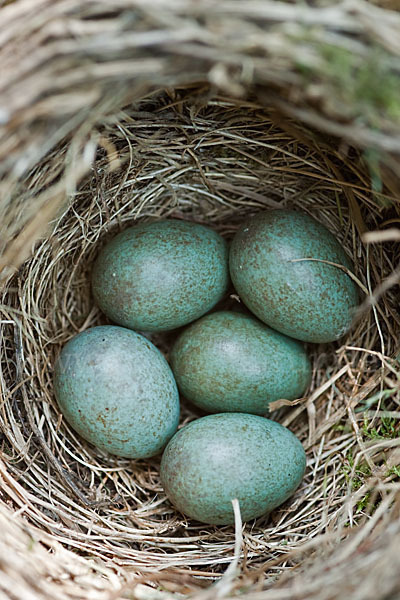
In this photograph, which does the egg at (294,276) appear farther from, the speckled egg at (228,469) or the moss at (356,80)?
the moss at (356,80)

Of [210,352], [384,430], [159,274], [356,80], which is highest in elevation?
[356,80]

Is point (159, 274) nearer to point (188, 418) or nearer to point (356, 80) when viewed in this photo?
point (188, 418)

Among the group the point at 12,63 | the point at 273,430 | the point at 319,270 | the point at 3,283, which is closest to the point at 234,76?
the point at 12,63

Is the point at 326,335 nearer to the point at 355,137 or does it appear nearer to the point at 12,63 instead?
the point at 355,137

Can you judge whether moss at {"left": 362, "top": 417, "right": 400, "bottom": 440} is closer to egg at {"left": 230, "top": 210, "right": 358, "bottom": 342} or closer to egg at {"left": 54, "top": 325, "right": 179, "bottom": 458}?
egg at {"left": 230, "top": 210, "right": 358, "bottom": 342}

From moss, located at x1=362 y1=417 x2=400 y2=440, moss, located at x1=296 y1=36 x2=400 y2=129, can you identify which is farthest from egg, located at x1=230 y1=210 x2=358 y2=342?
moss, located at x1=296 y1=36 x2=400 y2=129

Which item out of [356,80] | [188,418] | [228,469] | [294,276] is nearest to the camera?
[356,80]

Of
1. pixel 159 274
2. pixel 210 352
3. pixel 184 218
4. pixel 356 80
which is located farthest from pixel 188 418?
pixel 356 80
